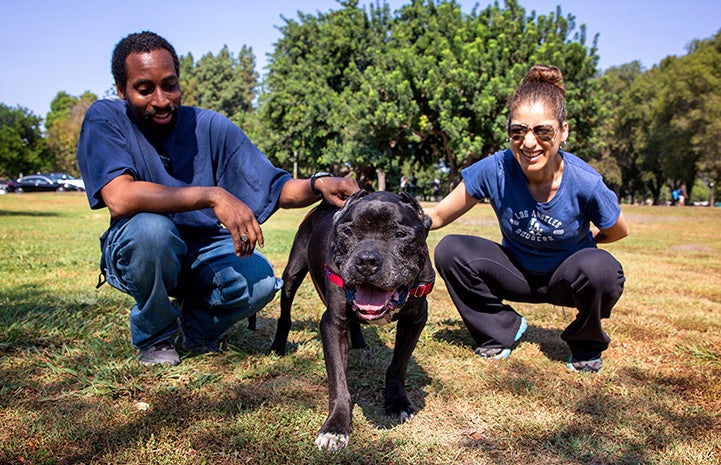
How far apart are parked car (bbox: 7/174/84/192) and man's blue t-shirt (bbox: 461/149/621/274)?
186 ft

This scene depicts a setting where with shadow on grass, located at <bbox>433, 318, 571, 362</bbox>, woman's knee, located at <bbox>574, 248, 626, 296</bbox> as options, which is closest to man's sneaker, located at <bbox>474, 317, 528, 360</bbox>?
shadow on grass, located at <bbox>433, 318, 571, 362</bbox>

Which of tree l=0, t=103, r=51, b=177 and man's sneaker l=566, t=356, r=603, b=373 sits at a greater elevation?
tree l=0, t=103, r=51, b=177

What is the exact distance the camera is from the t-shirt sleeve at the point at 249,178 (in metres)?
3.86

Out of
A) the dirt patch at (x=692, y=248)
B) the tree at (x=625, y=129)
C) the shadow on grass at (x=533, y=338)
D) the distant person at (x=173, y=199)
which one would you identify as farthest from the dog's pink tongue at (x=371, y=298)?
the tree at (x=625, y=129)

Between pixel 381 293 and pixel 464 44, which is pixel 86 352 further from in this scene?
pixel 464 44

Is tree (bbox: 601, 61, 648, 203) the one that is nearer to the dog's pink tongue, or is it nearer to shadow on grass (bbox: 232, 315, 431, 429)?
shadow on grass (bbox: 232, 315, 431, 429)

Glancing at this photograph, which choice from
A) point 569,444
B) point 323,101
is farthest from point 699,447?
point 323,101

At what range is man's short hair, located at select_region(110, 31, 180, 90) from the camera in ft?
11.1

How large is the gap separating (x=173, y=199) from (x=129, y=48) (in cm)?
105

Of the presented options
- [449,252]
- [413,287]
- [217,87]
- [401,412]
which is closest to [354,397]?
[401,412]

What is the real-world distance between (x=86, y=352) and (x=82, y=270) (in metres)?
3.93

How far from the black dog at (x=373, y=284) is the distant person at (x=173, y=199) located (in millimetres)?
603

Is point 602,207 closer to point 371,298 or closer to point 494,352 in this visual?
point 494,352

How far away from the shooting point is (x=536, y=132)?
11.7ft
